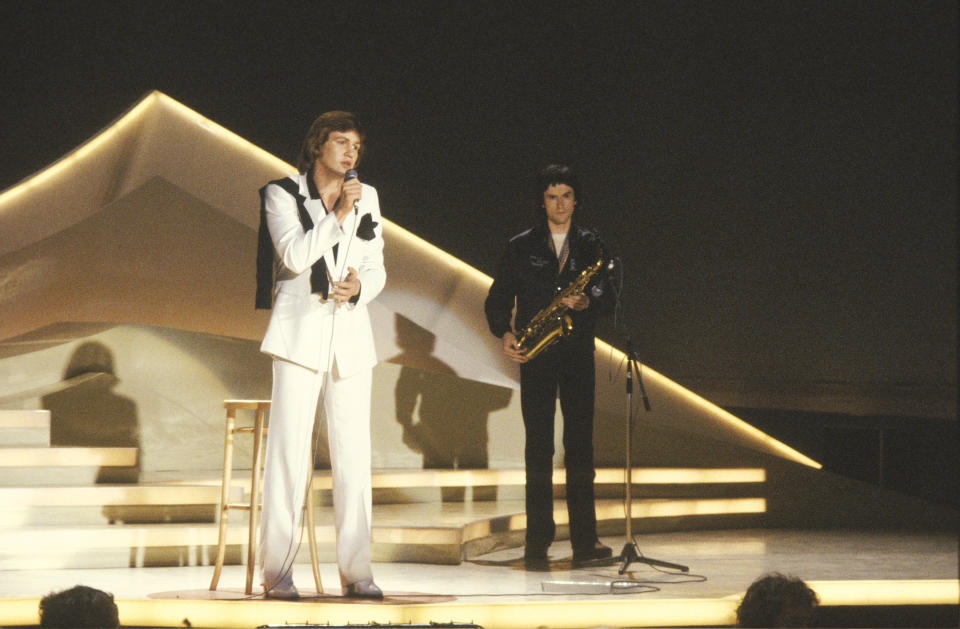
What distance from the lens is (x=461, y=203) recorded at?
6355 mm

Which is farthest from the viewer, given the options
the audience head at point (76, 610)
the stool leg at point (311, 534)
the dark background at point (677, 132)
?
the dark background at point (677, 132)

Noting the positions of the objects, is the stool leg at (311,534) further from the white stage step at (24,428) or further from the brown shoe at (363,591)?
the white stage step at (24,428)

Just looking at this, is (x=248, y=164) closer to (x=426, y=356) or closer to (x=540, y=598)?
(x=426, y=356)

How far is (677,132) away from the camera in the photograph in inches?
260

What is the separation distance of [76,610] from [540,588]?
163 centimetres

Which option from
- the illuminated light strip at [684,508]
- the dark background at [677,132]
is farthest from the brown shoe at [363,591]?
the dark background at [677,132]

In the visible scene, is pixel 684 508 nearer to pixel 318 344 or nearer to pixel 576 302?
pixel 576 302

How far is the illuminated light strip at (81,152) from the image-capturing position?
208 inches

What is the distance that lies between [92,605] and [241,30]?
4.67 metres

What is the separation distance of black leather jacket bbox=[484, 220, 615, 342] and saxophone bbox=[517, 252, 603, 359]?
41 mm

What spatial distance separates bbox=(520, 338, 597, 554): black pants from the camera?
12.6ft

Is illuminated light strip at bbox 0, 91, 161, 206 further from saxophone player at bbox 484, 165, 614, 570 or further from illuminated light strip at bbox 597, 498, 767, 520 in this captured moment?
illuminated light strip at bbox 597, 498, 767, 520

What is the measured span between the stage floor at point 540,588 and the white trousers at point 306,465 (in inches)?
4.9

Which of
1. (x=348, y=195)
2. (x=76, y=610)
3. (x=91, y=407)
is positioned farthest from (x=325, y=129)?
(x=91, y=407)
